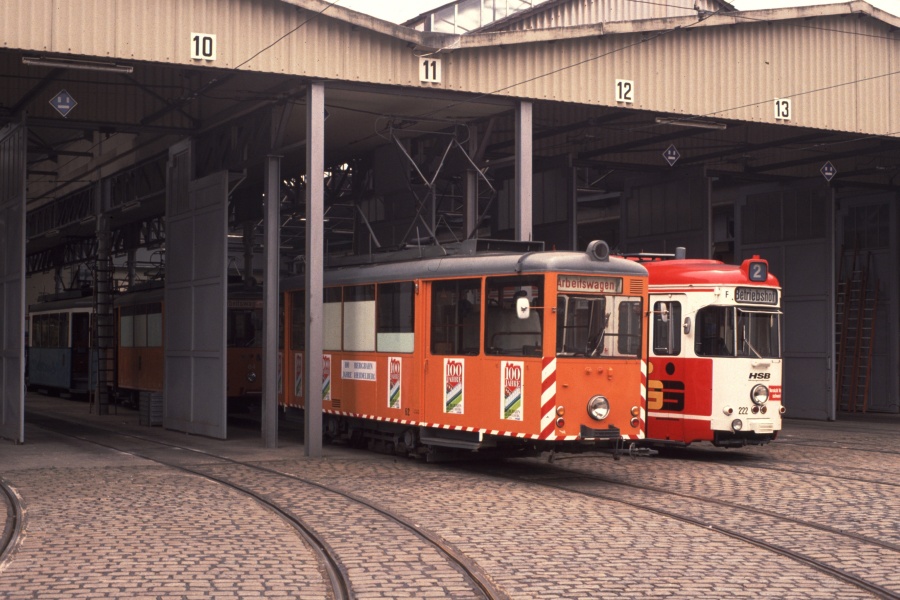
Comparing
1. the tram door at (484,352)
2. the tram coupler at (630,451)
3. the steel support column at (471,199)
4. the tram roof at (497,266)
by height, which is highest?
the steel support column at (471,199)

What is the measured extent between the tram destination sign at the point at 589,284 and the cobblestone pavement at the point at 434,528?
2.27 metres

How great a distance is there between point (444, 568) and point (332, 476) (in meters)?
6.24

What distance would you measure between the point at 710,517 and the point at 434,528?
269 cm

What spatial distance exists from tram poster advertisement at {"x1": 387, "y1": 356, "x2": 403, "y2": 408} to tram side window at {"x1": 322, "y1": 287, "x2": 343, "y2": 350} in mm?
1802

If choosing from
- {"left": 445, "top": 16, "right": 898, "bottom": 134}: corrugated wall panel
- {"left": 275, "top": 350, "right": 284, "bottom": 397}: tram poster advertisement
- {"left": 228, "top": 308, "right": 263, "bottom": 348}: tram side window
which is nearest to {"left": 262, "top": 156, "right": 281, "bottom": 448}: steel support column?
{"left": 275, "top": 350, "right": 284, "bottom": 397}: tram poster advertisement

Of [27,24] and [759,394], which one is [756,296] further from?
[27,24]

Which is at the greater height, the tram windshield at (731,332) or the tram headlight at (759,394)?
the tram windshield at (731,332)

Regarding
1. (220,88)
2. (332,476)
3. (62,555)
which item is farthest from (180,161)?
(62,555)

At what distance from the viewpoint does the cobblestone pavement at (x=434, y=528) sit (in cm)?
810

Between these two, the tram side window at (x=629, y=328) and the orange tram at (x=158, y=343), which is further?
the orange tram at (x=158, y=343)

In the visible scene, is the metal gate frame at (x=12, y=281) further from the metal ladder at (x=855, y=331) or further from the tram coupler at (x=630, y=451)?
the metal ladder at (x=855, y=331)

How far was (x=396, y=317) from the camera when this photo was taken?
16219 millimetres

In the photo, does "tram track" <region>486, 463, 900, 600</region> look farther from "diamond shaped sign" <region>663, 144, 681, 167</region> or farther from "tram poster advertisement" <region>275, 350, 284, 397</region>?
"diamond shaped sign" <region>663, 144, 681, 167</region>

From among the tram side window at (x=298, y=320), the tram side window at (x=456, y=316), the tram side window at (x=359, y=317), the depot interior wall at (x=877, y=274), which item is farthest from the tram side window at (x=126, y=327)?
the depot interior wall at (x=877, y=274)
